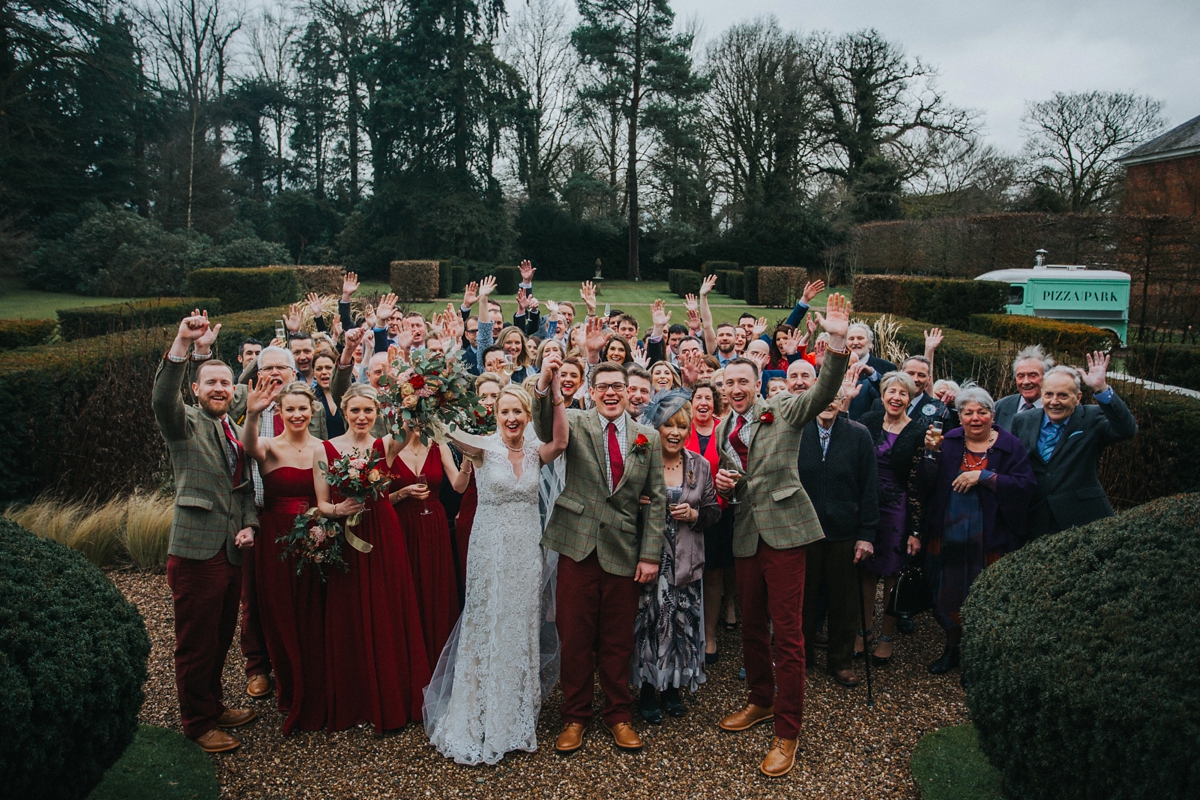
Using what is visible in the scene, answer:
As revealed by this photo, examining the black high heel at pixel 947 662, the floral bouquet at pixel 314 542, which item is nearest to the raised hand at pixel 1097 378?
the black high heel at pixel 947 662

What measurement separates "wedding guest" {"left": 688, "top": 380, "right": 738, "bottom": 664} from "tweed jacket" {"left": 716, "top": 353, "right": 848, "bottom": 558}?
0.51m

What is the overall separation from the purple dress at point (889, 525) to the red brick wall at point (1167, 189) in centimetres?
2584

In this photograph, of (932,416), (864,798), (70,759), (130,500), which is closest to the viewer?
(70,759)

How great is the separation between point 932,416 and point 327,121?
132ft

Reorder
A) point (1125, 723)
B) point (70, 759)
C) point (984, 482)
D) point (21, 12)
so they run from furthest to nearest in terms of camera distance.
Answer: point (21, 12), point (984, 482), point (70, 759), point (1125, 723)

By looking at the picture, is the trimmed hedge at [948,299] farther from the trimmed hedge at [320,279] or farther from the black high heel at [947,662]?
the trimmed hedge at [320,279]

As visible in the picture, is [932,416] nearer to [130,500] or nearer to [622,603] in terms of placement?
[622,603]

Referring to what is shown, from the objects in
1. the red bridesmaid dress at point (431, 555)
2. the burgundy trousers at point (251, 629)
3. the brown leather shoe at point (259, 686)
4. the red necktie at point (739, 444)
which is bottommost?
the brown leather shoe at point (259, 686)

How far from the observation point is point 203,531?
4.10 metres

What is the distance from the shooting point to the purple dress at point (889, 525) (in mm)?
5148

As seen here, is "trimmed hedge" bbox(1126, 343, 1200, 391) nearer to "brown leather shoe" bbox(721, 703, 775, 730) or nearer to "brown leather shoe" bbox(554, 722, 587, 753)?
"brown leather shoe" bbox(721, 703, 775, 730)

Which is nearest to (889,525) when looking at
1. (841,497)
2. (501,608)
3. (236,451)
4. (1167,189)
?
(841,497)

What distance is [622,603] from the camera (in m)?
A: 4.25

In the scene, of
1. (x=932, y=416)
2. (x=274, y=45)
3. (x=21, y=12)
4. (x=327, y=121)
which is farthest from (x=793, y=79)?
(x=932, y=416)
